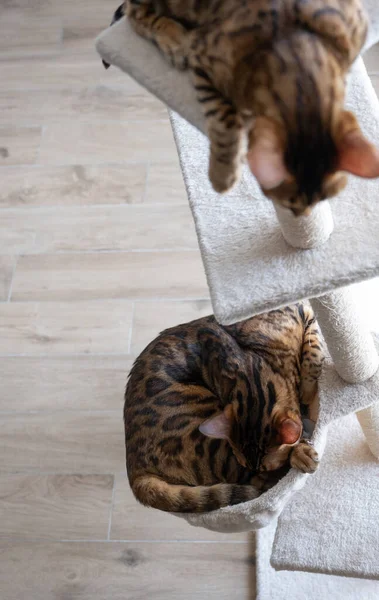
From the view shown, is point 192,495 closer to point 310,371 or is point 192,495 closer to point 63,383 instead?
point 310,371

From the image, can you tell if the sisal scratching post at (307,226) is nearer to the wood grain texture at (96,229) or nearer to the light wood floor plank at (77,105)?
the wood grain texture at (96,229)

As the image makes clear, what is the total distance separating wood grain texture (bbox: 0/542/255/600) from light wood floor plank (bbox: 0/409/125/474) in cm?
21

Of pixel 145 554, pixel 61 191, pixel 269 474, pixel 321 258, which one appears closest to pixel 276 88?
pixel 321 258

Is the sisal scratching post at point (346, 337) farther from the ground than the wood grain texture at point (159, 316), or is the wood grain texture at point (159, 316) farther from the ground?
the sisal scratching post at point (346, 337)

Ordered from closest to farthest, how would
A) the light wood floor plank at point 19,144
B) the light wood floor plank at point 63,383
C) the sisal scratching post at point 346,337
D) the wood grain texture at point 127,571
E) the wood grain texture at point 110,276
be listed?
the sisal scratching post at point 346,337, the wood grain texture at point 127,571, the light wood floor plank at point 63,383, the wood grain texture at point 110,276, the light wood floor plank at point 19,144

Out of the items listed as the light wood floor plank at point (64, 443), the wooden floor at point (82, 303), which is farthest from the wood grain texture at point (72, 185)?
the light wood floor plank at point (64, 443)

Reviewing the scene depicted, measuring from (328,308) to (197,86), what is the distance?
439mm

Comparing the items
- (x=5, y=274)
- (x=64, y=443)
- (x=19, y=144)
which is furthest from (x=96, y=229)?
(x=64, y=443)

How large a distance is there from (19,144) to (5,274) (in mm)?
528

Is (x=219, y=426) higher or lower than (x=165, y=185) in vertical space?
higher

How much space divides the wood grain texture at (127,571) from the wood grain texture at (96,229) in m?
0.89

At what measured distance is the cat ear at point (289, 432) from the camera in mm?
1318

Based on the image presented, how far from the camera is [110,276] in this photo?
2.25 m

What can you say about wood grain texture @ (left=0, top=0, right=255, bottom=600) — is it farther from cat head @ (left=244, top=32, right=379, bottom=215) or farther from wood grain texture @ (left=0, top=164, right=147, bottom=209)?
cat head @ (left=244, top=32, right=379, bottom=215)
